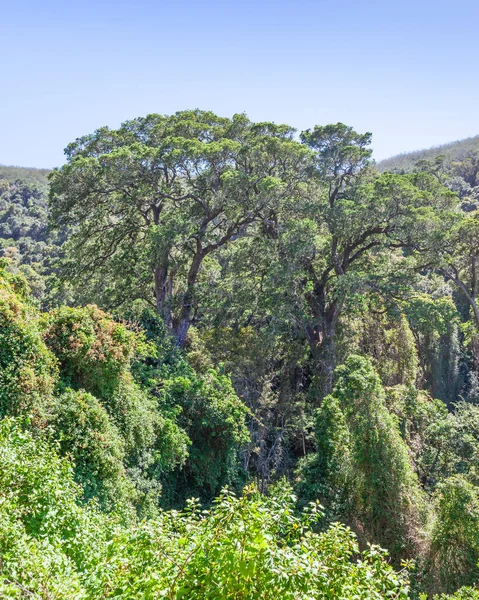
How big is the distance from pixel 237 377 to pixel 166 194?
7.08m

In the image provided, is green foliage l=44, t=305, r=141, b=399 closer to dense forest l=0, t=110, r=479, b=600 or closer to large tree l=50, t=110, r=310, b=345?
dense forest l=0, t=110, r=479, b=600

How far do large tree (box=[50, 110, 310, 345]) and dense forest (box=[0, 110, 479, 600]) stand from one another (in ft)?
0.29

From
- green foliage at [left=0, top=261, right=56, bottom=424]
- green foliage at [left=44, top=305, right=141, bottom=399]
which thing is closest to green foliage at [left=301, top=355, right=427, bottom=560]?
green foliage at [left=44, top=305, right=141, bottom=399]

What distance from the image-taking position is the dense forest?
357 cm

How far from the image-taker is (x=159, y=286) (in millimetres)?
16688

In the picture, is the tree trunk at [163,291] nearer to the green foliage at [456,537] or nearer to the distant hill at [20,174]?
the green foliage at [456,537]

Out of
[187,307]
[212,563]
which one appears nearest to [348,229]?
[187,307]

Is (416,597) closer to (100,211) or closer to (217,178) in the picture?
(217,178)

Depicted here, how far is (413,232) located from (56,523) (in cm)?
1415

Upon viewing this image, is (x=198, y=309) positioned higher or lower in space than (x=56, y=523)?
higher

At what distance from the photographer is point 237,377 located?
16.4m


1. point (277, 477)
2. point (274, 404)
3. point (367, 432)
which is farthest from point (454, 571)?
point (274, 404)

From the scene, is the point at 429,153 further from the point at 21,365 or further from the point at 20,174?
the point at 21,365

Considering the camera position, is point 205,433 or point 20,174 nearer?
point 205,433
